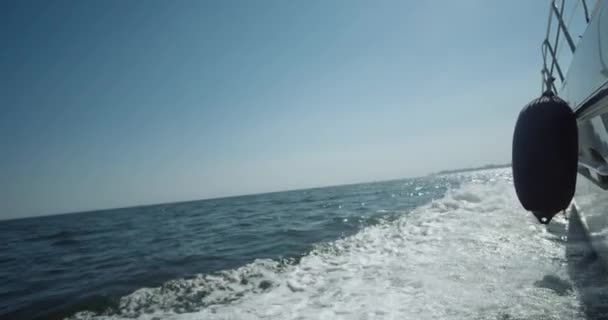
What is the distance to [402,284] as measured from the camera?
14.1ft

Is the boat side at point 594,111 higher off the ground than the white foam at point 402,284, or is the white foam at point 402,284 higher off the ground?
the boat side at point 594,111

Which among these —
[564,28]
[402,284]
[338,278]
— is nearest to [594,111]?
[564,28]

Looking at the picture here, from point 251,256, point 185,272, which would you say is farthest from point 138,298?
point 251,256

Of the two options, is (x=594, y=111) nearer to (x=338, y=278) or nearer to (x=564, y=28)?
(x=564, y=28)

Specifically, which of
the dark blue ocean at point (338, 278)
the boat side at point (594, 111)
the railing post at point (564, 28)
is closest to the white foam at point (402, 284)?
the dark blue ocean at point (338, 278)

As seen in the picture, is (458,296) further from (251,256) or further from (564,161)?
(251,256)

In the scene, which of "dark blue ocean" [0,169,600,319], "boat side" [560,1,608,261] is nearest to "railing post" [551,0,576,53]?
"boat side" [560,1,608,261]

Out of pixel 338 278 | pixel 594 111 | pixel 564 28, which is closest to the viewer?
pixel 594 111

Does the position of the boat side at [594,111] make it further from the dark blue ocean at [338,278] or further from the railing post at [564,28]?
the dark blue ocean at [338,278]

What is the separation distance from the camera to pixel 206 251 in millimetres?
8727

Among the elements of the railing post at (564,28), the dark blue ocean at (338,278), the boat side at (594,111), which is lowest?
the dark blue ocean at (338,278)

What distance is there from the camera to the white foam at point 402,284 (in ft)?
11.0

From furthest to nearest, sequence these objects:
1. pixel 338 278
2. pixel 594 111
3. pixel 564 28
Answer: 1. pixel 338 278
2. pixel 564 28
3. pixel 594 111

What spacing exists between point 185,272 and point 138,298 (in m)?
1.44
